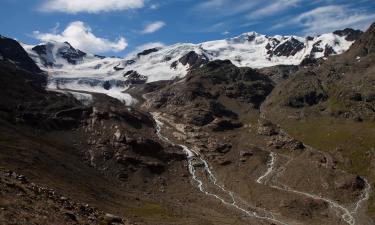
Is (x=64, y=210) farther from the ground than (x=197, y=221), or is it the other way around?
(x=64, y=210)

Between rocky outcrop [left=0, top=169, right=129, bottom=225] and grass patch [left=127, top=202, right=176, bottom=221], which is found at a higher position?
rocky outcrop [left=0, top=169, right=129, bottom=225]

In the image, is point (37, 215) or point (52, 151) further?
point (52, 151)

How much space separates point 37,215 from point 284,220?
476 feet

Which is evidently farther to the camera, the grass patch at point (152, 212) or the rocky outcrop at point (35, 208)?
the grass patch at point (152, 212)

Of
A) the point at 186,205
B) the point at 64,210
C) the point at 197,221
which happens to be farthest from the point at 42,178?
the point at 64,210

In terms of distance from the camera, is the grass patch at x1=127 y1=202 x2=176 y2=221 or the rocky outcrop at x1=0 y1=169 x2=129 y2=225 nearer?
the rocky outcrop at x1=0 y1=169 x2=129 y2=225

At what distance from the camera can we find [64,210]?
167 feet

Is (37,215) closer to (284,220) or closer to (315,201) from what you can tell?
(284,220)

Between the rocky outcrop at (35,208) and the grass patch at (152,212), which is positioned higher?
the rocky outcrop at (35,208)

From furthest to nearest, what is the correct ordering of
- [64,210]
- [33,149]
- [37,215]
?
[33,149], [64,210], [37,215]

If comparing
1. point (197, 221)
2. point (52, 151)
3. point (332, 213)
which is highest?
point (52, 151)

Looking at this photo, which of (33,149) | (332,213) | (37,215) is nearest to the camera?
(37,215)

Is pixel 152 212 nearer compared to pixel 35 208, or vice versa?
pixel 35 208

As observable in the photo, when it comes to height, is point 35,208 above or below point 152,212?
above
